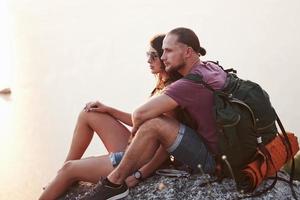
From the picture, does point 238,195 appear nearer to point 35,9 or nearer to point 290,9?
point 290,9

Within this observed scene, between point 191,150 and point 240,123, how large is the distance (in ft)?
1.00

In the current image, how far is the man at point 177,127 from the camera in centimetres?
300

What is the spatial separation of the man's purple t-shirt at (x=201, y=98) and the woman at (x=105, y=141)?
0.19m

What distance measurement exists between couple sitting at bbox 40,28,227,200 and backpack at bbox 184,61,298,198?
62mm

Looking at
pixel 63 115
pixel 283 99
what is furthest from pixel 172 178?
pixel 63 115

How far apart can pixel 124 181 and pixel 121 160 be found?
0.14 m

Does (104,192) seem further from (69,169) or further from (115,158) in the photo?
(69,169)

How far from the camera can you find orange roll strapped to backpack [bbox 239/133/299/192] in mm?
2988

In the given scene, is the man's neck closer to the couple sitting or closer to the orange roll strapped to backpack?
the couple sitting

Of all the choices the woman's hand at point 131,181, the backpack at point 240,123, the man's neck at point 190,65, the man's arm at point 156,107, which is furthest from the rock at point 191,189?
the man's neck at point 190,65

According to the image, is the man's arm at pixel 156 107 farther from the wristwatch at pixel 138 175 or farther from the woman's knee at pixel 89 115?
the woman's knee at pixel 89 115

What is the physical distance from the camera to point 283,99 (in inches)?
218

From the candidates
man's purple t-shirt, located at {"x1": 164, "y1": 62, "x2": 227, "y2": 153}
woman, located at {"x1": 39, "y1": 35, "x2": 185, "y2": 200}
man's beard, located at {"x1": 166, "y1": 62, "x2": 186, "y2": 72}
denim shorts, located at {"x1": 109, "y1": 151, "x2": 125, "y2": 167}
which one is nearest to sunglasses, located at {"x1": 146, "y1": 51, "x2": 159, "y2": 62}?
woman, located at {"x1": 39, "y1": 35, "x2": 185, "y2": 200}

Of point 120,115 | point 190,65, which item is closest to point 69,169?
point 120,115
